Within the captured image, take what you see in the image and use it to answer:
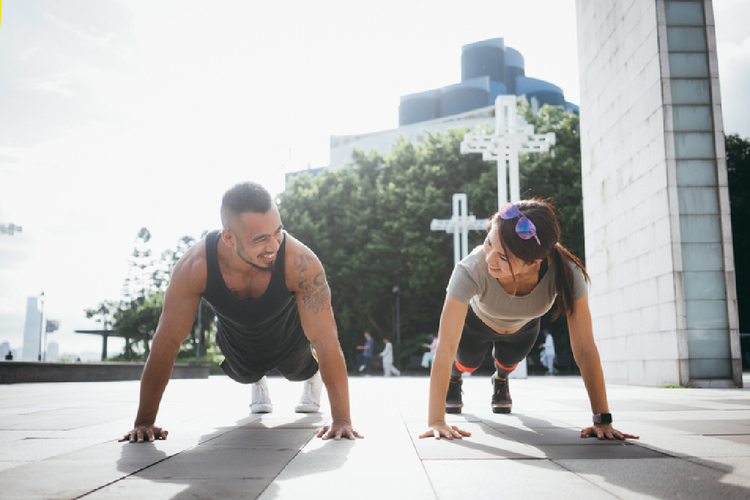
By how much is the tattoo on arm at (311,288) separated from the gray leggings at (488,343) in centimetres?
136

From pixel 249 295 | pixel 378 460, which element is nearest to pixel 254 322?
pixel 249 295

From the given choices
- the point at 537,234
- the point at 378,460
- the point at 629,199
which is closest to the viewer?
the point at 378,460

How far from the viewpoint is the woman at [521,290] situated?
138 inches

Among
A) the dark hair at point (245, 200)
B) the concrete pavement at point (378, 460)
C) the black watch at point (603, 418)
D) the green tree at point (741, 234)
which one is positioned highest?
the green tree at point (741, 234)

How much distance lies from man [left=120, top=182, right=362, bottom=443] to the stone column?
824cm

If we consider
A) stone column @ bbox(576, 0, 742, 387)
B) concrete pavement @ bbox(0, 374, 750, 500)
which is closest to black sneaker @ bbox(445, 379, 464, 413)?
concrete pavement @ bbox(0, 374, 750, 500)

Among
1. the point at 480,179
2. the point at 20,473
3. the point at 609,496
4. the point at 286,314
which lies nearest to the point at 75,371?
the point at 286,314

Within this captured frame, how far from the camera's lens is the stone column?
10156mm

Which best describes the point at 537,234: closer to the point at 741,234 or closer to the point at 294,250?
the point at 294,250

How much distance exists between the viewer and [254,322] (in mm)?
4172

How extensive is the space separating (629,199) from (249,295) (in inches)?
381

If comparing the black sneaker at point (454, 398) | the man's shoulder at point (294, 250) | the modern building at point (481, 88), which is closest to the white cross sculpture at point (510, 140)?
the black sneaker at point (454, 398)

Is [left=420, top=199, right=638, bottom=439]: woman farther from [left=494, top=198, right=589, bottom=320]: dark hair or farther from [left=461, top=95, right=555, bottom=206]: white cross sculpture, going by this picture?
[left=461, top=95, right=555, bottom=206]: white cross sculpture

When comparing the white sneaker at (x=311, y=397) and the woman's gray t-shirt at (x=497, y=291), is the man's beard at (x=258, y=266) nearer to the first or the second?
the woman's gray t-shirt at (x=497, y=291)
